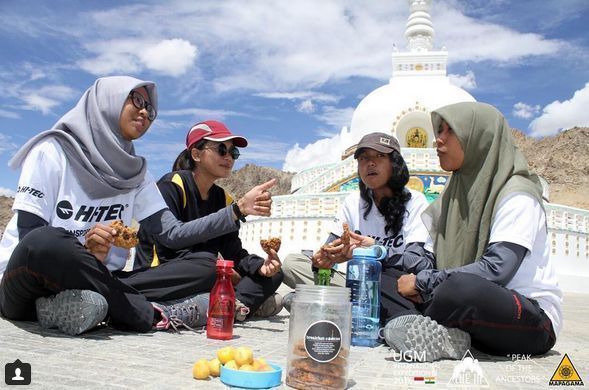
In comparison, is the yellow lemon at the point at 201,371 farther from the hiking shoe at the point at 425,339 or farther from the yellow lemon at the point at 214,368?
the hiking shoe at the point at 425,339

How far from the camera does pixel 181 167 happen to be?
443 centimetres

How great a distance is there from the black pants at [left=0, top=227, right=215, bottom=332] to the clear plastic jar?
1.38m

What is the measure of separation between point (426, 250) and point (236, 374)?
1.98 metres

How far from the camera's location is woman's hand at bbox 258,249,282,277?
394 cm

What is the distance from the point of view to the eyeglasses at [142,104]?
3625 mm

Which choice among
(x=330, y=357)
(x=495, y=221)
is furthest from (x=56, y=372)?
(x=495, y=221)

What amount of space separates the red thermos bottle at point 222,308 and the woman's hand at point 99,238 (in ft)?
2.34

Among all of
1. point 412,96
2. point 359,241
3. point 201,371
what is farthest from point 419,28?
point 201,371

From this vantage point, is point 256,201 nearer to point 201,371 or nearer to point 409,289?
point 409,289

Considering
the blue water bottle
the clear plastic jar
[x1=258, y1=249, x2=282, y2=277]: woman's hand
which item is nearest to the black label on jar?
the clear plastic jar

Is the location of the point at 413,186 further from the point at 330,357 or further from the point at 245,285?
the point at 330,357

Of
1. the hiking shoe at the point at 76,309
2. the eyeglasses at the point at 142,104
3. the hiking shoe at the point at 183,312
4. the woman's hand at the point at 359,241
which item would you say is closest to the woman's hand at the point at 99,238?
the hiking shoe at the point at 76,309

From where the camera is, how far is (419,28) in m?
26.0

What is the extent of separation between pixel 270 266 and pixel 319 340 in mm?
1917
